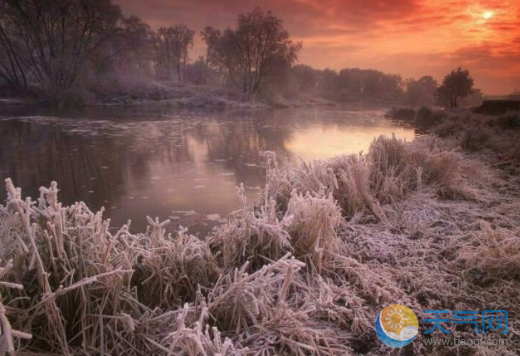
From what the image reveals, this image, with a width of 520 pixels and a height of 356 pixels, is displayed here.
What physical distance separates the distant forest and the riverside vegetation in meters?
24.9

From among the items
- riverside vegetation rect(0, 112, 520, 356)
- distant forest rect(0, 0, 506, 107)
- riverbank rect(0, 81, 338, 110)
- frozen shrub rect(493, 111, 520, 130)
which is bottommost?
riverside vegetation rect(0, 112, 520, 356)

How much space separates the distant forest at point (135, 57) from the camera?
26016 millimetres

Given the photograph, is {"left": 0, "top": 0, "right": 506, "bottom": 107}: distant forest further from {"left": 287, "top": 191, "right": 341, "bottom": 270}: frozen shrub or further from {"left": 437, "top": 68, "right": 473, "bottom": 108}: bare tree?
{"left": 287, "top": 191, "right": 341, "bottom": 270}: frozen shrub

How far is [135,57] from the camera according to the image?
41.4 metres

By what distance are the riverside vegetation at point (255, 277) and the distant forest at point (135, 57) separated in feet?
81.7

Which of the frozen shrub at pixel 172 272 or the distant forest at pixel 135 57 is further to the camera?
the distant forest at pixel 135 57

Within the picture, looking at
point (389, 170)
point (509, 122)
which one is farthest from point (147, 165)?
point (509, 122)

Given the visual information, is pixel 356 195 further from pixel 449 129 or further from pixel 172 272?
pixel 449 129

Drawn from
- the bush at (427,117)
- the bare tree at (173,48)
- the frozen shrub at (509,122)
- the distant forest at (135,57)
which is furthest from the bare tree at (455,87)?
the bare tree at (173,48)

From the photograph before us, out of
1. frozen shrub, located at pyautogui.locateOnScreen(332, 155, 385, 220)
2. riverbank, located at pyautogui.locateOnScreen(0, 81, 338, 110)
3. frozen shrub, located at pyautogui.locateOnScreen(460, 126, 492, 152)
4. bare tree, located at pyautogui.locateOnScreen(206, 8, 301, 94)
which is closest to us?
frozen shrub, located at pyautogui.locateOnScreen(332, 155, 385, 220)

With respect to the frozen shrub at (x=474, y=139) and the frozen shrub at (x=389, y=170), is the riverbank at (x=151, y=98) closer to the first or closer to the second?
the frozen shrub at (x=474, y=139)

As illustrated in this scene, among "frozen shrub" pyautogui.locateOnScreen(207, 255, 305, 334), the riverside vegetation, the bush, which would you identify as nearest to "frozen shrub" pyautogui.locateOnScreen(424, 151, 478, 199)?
the riverside vegetation

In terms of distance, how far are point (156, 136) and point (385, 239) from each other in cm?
841

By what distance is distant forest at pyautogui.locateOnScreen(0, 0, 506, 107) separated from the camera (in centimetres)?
2602
